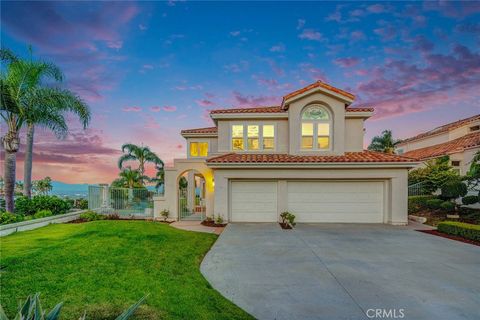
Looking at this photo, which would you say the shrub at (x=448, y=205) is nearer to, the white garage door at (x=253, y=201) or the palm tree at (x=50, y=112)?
the white garage door at (x=253, y=201)

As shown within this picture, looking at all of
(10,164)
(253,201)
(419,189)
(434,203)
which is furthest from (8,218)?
(419,189)

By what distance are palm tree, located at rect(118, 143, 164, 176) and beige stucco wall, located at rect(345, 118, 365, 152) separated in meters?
18.8

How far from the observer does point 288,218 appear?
10977mm

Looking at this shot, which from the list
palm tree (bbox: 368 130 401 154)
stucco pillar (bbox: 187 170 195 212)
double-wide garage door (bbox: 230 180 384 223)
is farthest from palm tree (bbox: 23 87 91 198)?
palm tree (bbox: 368 130 401 154)

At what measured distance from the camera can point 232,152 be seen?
44.4ft

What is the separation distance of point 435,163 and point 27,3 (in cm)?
2459

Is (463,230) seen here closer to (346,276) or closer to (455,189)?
(455,189)

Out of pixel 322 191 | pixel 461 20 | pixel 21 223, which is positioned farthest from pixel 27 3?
pixel 461 20

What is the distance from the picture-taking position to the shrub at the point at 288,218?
1089 cm

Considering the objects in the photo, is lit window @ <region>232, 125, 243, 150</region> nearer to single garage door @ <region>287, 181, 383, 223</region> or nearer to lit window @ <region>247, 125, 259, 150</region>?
lit window @ <region>247, 125, 259, 150</region>

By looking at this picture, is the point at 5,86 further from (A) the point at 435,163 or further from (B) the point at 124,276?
(A) the point at 435,163

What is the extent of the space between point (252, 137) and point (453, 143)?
19.1 m

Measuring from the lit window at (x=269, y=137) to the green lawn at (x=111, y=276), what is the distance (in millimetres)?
7402

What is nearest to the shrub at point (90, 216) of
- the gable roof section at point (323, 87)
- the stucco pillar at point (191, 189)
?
the stucco pillar at point (191, 189)
